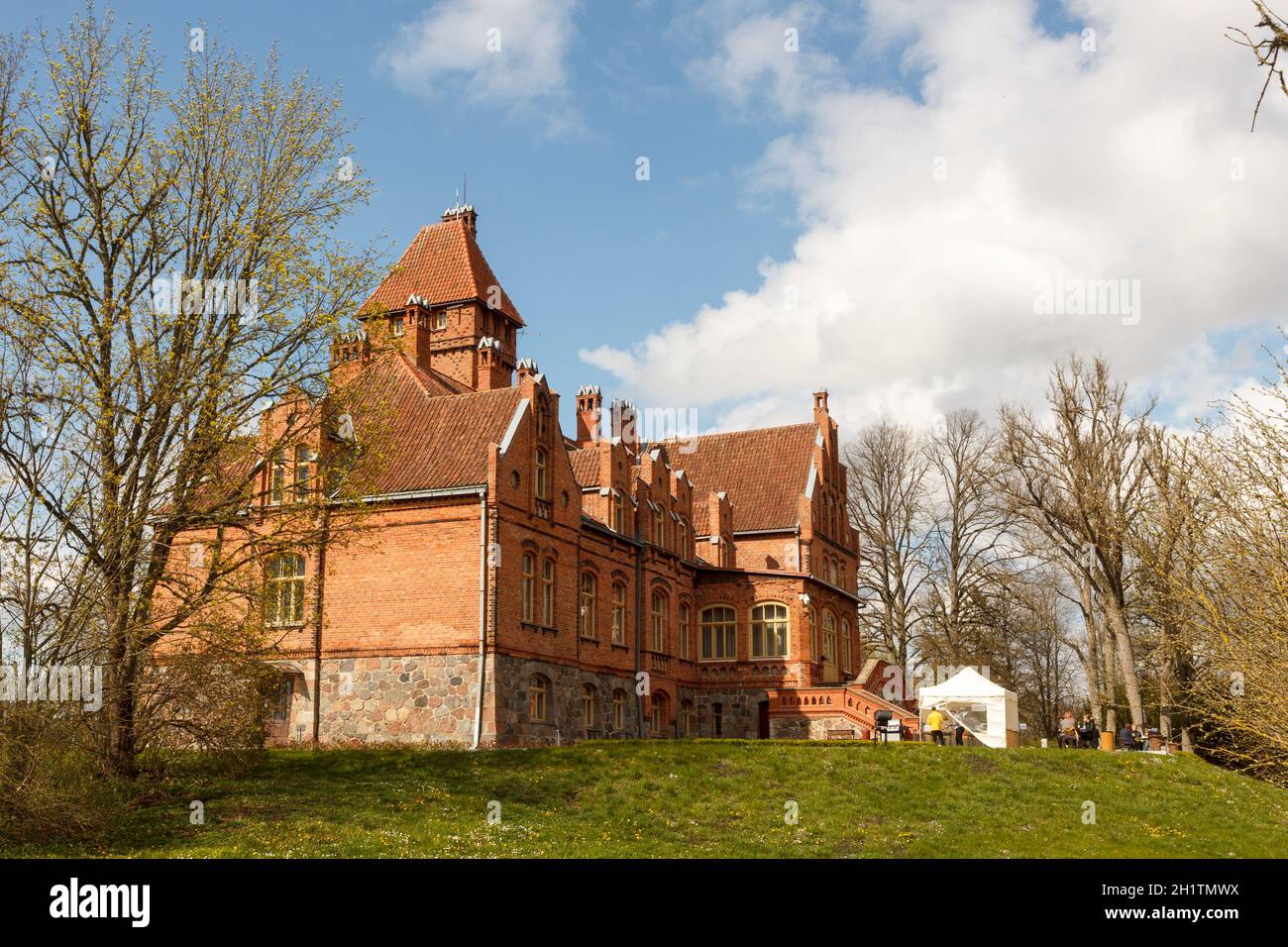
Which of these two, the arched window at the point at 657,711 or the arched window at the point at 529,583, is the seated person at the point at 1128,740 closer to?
the arched window at the point at 657,711

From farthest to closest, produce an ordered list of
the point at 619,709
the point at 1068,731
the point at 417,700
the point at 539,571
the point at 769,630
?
1. the point at 769,630
2. the point at 619,709
3. the point at 1068,731
4. the point at 539,571
5. the point at 417,700

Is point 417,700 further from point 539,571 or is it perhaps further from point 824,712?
point 824,712

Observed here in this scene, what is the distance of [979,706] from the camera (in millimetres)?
34625

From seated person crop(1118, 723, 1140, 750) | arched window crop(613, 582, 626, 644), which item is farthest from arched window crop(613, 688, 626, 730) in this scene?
seated person crop(1118, 723, 1140, 750)

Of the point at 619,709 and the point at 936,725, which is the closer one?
the point at 936,725

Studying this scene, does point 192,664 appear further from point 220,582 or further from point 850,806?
point 850,806

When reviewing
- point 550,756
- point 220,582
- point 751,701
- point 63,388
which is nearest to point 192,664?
point 220,582

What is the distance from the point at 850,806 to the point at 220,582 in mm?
12372

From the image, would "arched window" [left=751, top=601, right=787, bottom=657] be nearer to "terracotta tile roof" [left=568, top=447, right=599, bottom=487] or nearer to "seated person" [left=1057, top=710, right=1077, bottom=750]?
"terracotta tile roof" [left=568, top=447, right=599, bottom=487]

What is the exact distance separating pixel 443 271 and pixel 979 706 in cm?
2530

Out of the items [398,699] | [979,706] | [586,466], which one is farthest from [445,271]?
[979,706]

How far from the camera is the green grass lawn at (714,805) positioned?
1744 cm

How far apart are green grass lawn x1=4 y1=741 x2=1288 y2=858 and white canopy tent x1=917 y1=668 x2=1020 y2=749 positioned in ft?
17.8

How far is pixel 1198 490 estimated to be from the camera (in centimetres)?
1772
